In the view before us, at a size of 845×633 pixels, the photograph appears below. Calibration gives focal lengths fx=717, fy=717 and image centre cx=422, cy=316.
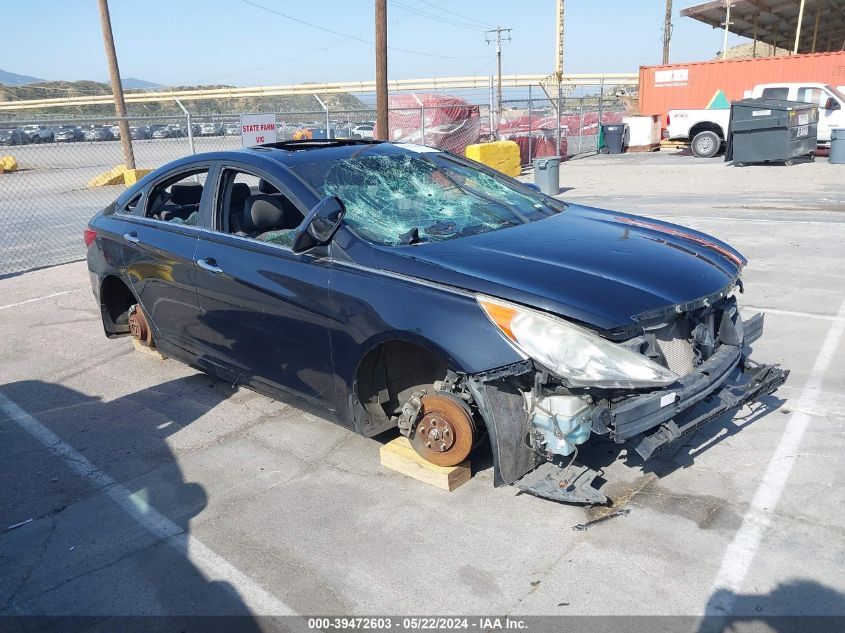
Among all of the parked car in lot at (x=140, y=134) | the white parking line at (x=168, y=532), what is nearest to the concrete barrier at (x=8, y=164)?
the parked car in lot at (x=140, y=134)

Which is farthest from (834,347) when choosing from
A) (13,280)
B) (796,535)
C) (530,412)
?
(13,280)

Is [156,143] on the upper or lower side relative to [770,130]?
lower

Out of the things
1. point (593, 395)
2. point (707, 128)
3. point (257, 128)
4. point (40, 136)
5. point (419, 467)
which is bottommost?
point (419, 467)

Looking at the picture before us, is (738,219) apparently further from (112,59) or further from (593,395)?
(112,59)

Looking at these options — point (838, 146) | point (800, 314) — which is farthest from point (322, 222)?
point (838, 146)

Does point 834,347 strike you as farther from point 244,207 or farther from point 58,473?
point 58,473

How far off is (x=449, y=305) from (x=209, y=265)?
186 cm

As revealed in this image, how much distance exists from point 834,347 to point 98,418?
5.36 m

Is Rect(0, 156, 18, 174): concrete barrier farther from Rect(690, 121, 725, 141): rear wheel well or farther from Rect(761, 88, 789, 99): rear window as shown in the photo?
Rect(761, 88, 789, 99): rear window

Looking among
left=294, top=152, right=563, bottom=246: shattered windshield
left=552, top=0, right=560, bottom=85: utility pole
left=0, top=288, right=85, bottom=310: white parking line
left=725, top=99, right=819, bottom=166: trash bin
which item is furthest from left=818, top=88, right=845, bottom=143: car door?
left=552, top=0, right=560, bottom=85: utility pole

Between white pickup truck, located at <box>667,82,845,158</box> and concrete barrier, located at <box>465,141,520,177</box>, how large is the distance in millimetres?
6481

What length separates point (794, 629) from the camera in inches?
102

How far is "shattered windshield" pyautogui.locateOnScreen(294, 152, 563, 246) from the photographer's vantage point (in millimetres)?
3936

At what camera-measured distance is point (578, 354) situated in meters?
3.04
